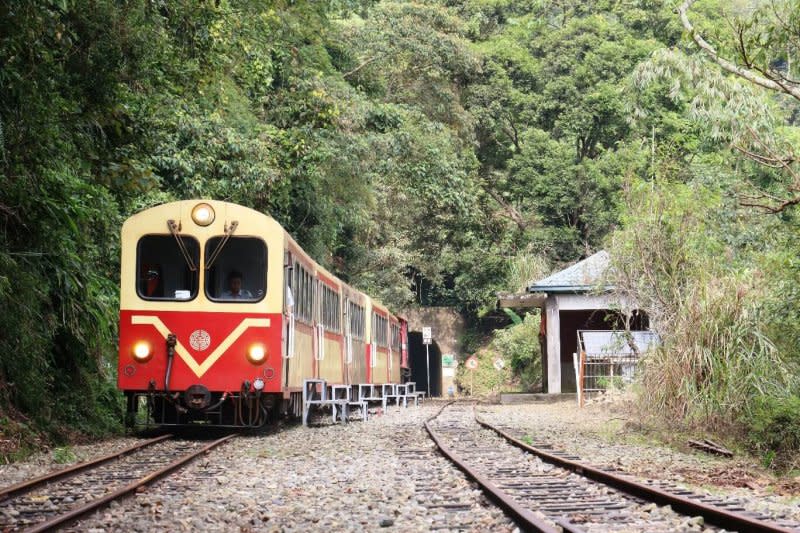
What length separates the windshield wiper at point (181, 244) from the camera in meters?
12.6

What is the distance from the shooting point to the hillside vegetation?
35.9 feet

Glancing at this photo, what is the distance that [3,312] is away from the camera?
10.5 m

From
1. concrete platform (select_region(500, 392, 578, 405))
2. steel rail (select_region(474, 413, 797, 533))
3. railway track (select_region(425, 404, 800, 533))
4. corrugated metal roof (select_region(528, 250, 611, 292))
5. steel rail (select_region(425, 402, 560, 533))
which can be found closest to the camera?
steel rail (select_region(474, 413, 797, 533))

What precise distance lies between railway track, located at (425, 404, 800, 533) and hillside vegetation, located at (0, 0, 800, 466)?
3175 mm

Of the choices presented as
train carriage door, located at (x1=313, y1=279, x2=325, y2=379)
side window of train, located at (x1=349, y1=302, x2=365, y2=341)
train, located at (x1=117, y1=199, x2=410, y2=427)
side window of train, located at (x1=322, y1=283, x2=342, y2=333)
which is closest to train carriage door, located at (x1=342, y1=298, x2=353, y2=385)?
side window of train, located at (x1=349, y1=302, x2=365, y2=341)

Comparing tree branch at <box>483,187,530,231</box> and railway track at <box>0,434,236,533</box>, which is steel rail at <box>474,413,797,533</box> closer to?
railway track at <box>0,434,236,533</box>

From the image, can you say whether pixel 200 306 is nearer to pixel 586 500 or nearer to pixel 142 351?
pixel 142 351

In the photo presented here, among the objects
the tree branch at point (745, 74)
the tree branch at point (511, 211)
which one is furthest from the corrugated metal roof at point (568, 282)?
the tree branch at point (511, 211)

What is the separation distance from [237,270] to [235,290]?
0.25 meters

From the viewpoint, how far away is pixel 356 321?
20812 mm

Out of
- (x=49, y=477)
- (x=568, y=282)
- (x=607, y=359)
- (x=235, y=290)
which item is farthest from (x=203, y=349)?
(x=568, y=282)

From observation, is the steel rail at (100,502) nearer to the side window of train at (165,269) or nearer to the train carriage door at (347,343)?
the side window of train at (165,269)

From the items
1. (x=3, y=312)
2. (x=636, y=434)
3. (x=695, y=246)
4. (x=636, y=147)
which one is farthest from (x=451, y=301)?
(x=3, y=312)

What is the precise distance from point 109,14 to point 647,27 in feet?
123
